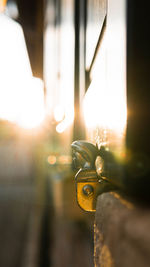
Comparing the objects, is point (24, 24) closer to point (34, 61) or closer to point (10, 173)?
point (34, 61)

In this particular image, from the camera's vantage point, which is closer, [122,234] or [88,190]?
[122,234]

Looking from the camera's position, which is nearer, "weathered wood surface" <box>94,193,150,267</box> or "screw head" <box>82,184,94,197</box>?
"weathered wood surface" <box>94,193,150,267</box>

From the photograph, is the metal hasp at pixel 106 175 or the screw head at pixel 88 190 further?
the screw head at pixel 88 190

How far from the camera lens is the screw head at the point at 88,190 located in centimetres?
43

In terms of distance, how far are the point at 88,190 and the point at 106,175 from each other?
83 millimetres

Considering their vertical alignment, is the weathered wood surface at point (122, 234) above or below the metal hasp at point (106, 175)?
below

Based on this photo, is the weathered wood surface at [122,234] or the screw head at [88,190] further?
the screw head at [88,190]

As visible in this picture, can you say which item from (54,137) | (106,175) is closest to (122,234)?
(106,175)

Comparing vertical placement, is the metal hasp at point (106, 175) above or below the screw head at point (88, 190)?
above

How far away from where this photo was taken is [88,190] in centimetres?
43

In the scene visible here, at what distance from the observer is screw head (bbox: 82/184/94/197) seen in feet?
1.40

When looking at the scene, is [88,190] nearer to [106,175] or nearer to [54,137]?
[106,175]

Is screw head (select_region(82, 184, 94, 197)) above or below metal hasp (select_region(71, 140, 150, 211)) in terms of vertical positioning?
below

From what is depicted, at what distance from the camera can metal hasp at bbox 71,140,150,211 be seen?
29 centimetres
